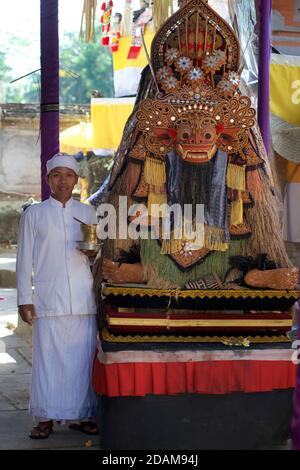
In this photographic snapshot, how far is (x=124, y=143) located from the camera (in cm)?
489

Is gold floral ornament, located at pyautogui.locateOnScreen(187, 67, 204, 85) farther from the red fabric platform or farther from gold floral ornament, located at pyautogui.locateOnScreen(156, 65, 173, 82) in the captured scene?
the red fabric platform

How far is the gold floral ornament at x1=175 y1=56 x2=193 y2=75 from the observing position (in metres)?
4.75

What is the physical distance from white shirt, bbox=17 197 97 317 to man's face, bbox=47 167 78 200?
59 millimetres

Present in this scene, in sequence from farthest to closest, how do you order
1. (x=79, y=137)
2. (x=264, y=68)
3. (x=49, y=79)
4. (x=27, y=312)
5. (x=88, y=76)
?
(x=88, y=76) < (x=79, y=137) < (x=264, y=68) < (x=49, y=79) < (x=27, y=312)

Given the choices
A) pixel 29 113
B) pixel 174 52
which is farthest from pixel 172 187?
pixel 29 113

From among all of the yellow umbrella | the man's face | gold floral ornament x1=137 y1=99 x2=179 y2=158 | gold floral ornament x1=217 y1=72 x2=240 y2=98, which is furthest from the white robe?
the yellow umbrella

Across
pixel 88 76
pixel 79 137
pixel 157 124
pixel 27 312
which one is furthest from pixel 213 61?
pixel 88 76

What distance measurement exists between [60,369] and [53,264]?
1.98 feet

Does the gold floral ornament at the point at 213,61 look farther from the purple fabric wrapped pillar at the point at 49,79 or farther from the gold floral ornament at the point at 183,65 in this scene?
the purple fabric wrapped pillar at the point at 49,79

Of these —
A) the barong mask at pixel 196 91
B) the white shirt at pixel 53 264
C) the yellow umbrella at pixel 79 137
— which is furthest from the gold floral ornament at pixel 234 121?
the yellow umbrella at pixel 79 137

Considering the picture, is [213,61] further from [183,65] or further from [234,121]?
[234,121]

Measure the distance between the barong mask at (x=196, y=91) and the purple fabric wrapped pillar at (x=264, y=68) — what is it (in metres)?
1.61

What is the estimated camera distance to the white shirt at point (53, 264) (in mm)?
4621

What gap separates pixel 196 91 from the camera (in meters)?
4.70
